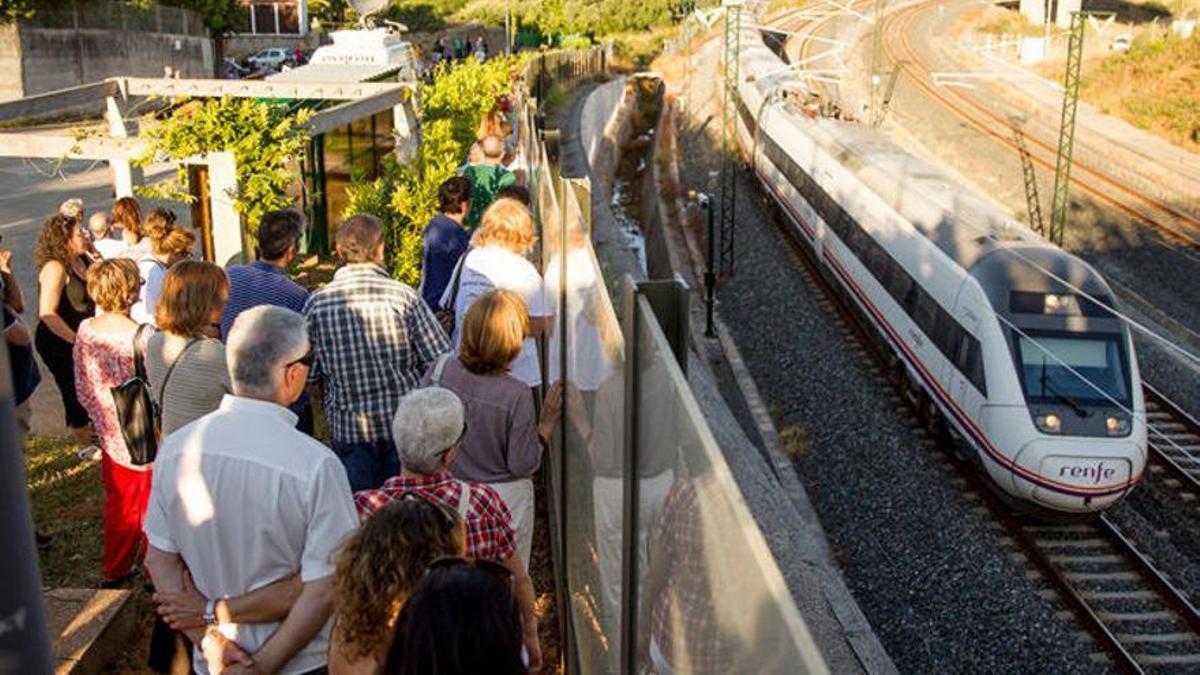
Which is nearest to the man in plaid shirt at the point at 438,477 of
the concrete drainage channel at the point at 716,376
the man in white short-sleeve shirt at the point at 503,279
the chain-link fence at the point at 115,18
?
the concrete drainage channel at the point at 716,376

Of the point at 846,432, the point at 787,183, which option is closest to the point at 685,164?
the point at 787,183

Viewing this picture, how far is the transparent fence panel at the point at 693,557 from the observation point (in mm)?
1657

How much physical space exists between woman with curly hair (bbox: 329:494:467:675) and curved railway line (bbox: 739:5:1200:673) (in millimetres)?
8303

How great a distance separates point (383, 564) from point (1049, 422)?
10.1 metres

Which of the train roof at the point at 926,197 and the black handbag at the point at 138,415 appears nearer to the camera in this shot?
the black handbag at the point at 138,415

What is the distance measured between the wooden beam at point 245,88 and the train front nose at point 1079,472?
7.52 metres

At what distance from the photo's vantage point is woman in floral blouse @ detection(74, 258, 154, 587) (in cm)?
522

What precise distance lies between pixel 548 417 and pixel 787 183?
69.2ft

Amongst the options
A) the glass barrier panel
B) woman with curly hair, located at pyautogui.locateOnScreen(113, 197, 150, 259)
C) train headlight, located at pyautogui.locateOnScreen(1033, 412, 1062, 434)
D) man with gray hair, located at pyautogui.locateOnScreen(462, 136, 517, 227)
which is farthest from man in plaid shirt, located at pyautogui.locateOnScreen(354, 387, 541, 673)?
train headlight, located at pyautogui.locateOnScreen(1033, 412, 1062, 434)

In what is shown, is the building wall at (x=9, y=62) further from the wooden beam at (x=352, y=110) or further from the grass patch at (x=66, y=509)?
the grass patch at (x=66, y=509)

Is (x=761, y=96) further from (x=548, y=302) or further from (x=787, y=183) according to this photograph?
(x=548, y=302)

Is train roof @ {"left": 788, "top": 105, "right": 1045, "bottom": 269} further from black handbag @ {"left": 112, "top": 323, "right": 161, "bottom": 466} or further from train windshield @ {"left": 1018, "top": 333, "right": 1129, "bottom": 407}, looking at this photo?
black handbag @ {"left": 112, "top": 323, "right": 161, "bottom": 466}

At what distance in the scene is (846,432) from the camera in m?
15.0

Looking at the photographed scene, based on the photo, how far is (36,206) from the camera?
770 inches
